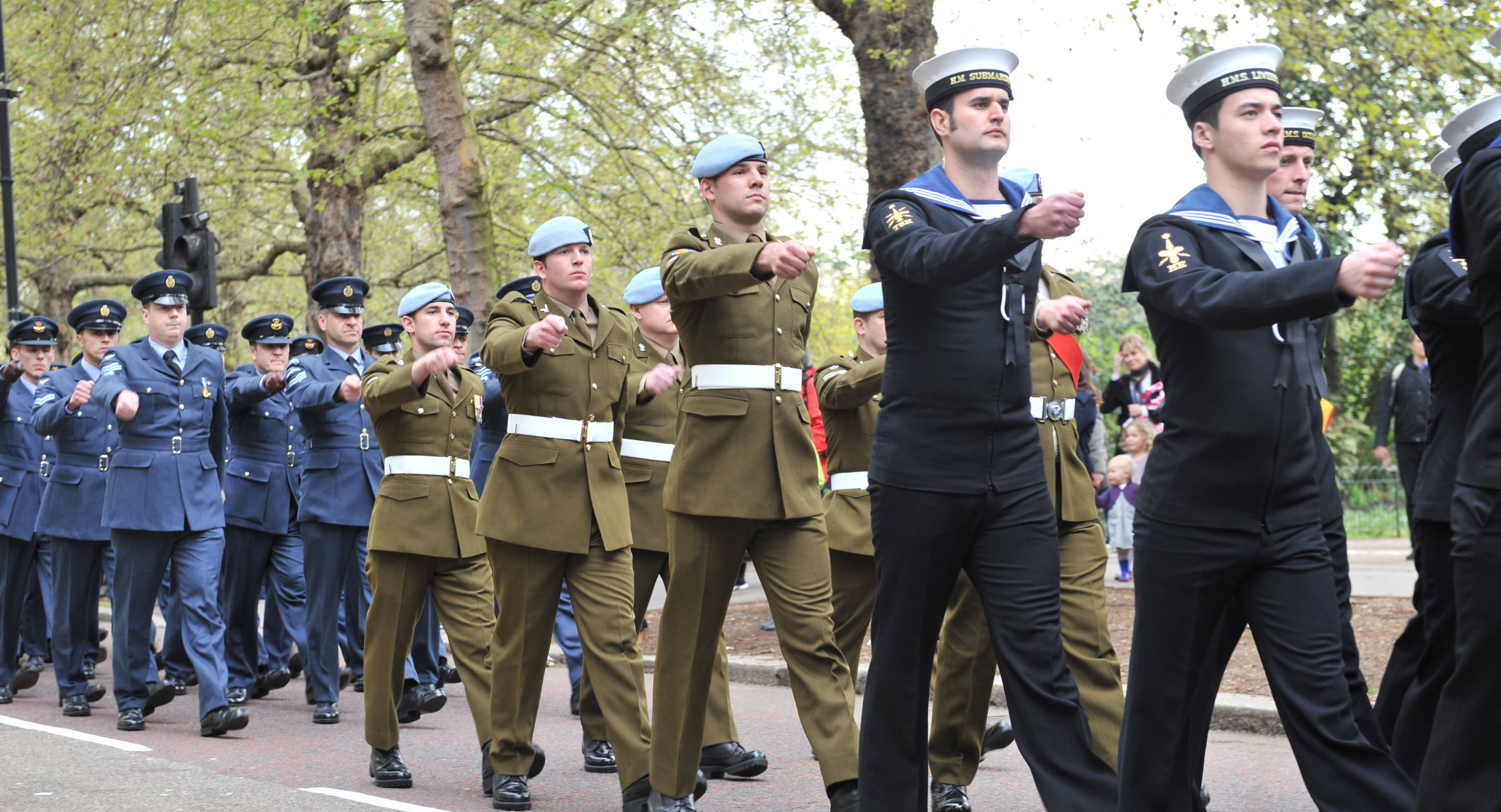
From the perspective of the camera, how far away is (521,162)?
20.7 meters

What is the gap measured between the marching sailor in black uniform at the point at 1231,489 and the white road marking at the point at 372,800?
3048 mm

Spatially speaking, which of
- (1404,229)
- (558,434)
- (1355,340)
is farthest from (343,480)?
(1355,340)

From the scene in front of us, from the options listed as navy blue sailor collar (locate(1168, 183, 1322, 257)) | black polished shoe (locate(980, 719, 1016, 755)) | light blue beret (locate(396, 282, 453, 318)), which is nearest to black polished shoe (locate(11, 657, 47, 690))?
light blue beret (locate(396, 282, 453, 318))

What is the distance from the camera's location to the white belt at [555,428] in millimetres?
6309

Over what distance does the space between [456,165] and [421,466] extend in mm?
5116

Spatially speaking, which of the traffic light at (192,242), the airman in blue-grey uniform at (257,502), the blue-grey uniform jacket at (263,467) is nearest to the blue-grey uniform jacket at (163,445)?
the airman in blue-grey uniform at (257,502)

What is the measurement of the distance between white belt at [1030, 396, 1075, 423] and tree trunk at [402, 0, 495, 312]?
6.47 meters

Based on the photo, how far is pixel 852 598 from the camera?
22.5 ft

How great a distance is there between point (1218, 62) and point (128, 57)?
14844 millimetres

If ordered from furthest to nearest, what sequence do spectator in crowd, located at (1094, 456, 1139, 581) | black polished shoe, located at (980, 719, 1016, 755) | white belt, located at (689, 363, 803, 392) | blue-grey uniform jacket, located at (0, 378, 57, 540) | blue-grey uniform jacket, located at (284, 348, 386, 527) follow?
spectator in crowd, located at (1094, 456, 1139, 581) → blue-grey uniform jacket, located at (0, 378, 57, 540) → blue-grey uniform jacket, located at (284, 348, 386, 527) → black polished shoe, located at (980, 719, 1016, 755) → white belt, located at (689, 363, 803, 392)

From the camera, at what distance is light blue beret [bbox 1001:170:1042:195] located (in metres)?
4.67

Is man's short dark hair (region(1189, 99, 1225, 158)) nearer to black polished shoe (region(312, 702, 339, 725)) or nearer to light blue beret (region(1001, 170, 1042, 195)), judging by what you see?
light blue beret (region(1001, 170, 1042, 195))

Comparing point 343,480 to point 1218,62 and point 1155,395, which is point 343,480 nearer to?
point 1155,395

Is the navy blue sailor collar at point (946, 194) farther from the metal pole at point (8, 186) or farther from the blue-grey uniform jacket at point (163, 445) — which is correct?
the metal pole at point (8, 186)
